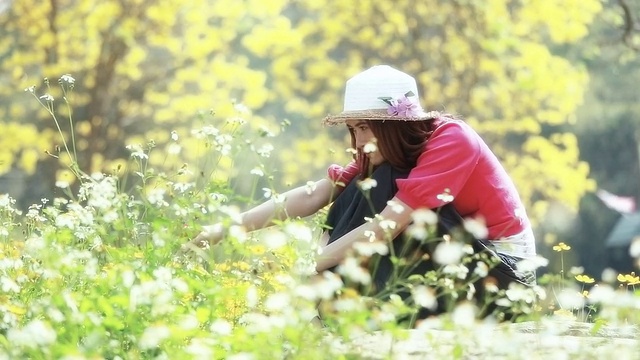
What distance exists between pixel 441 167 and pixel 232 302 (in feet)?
2.47

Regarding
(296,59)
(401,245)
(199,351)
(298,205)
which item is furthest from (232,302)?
(296,59)

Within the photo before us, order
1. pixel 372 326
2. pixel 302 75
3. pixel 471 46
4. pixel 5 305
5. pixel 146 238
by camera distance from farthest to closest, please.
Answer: pixel 302 75 < pixel 471 46 < pixel 146 238 < pixel 5 305 < pixel 372 326

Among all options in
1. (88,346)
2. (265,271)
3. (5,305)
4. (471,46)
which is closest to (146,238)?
(265,271)

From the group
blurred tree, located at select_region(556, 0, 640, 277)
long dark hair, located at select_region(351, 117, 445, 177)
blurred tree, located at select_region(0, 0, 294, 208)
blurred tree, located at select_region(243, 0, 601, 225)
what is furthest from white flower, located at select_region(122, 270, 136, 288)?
blurred tree, located at select_region(556, 0, 640, 277)

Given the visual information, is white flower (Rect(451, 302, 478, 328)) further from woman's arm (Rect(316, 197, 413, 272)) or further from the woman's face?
the woman's face

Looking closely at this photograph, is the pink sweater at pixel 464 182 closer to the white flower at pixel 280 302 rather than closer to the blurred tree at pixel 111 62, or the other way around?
the white flower at pixel 280 302

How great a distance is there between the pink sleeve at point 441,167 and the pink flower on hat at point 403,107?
3.7 inches

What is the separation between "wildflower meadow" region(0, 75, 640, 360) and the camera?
2.35 m

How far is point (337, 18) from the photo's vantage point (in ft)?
38.6

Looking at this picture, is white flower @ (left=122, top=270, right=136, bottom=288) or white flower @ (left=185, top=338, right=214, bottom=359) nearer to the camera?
white flower @ (left=185, top=338, right=214, bottom=359)

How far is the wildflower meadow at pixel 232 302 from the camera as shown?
2.35 metres

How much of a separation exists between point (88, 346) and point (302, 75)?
54.5ft

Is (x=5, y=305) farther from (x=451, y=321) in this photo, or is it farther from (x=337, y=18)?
(x=337, y=18)

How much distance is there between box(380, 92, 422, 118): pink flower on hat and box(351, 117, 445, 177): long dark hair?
3cm
